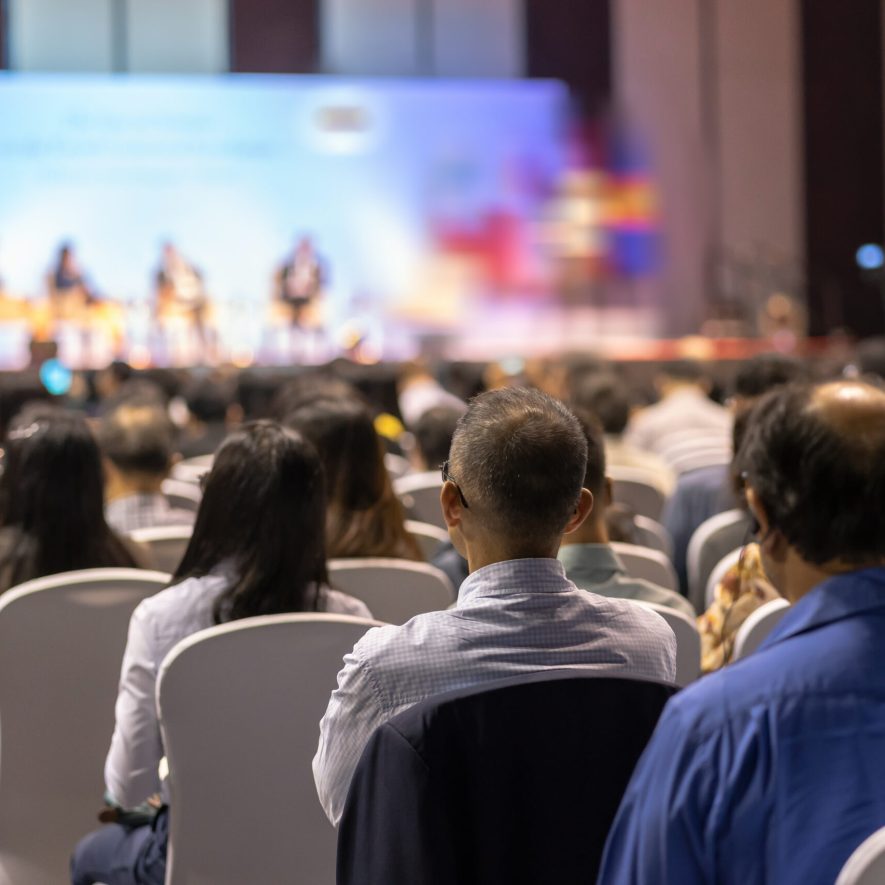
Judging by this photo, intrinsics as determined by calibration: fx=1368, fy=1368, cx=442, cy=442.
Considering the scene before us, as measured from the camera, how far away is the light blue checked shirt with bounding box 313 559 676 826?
1.49 m

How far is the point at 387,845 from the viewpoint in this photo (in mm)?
1333

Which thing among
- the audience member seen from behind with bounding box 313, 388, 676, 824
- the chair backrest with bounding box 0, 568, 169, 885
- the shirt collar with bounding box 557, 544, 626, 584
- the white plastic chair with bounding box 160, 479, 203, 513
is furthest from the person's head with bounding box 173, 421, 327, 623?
the white plastic chair with bounding box 160, 479, 203, 513

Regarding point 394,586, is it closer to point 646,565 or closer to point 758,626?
point 646,565

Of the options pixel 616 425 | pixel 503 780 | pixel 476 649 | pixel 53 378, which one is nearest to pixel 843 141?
pixel 53 378

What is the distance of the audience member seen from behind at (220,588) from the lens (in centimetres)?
219

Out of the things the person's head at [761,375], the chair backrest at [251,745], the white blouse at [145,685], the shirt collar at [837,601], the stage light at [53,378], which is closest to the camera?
the shirt collar at [837,601]

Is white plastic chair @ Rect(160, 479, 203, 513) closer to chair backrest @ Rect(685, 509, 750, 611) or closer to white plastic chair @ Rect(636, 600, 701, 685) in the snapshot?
chair backrest @ Rect(685, 509, 750, 611)

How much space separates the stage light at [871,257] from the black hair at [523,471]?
13034 mm

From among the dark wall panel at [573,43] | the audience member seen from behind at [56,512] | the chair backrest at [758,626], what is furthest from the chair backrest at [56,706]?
the dark wall panel at [573,43]

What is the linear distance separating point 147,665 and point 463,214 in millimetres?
11514

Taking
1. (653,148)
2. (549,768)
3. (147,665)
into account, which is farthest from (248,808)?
(653,148)

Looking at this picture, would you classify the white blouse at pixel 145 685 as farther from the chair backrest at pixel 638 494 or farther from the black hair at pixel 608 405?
the black hair at pixel 608 405

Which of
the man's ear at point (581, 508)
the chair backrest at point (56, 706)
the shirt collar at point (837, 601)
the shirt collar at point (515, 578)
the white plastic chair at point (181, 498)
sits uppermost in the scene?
the man's ear at point (581, 508)

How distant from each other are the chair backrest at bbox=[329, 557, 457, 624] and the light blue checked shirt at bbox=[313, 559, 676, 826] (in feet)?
3.27
